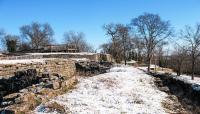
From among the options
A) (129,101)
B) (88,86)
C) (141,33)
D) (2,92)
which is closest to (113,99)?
(129,101)

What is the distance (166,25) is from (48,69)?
3442 cm

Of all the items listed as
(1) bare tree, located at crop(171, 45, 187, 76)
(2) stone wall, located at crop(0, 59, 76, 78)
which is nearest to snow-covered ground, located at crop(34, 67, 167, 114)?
(2) stone wall, located at crop(0, 59, 76, 78)

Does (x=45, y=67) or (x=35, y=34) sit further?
(x=35, y=34)

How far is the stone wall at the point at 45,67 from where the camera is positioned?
2172cm

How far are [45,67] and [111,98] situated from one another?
785cm

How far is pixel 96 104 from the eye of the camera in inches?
672

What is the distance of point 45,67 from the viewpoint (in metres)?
25.2

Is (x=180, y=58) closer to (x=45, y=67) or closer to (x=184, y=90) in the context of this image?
(x=184, y=90)

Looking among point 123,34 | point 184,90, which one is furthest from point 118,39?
point 184,90

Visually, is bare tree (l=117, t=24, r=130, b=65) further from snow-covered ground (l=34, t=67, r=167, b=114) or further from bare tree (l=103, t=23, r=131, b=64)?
snow-covered ground (l=34, t=67, r=167, b=114)

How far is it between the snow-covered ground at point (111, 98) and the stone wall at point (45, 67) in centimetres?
330

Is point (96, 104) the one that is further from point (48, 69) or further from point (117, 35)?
point (117, 35)

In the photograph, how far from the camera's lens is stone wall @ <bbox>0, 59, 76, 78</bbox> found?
21719 millimetres

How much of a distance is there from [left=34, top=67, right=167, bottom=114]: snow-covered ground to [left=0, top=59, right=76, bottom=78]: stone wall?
3.30 meters
